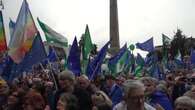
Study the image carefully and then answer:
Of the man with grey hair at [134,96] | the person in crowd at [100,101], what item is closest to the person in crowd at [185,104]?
the man with grey hair at [134,96]

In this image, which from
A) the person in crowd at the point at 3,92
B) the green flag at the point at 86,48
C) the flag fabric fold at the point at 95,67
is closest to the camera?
the person in crowd at the point at 3,92

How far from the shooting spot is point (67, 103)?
712 centimetres

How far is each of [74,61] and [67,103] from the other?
4.38 m

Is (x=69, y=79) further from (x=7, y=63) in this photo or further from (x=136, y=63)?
(x=136, y=63)

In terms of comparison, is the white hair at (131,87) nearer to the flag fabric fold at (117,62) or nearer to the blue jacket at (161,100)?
the blue jacket at (161,100)

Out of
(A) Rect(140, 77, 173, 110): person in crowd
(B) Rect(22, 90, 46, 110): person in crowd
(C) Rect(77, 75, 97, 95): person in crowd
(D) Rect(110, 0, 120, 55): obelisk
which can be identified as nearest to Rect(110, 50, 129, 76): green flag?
(C) Rect(77, 75, 97, 95): person in crowd

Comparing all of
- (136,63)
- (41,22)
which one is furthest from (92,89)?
(136,63)

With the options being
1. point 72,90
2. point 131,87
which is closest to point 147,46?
point 72,90

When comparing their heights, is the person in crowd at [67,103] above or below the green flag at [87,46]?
below

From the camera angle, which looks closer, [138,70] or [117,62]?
[117,62]

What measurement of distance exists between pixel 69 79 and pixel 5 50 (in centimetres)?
366

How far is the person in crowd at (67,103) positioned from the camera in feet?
23.1

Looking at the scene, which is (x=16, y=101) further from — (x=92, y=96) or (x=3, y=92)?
(x=92, y=96)

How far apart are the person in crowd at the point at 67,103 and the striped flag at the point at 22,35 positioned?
3.84 meters
